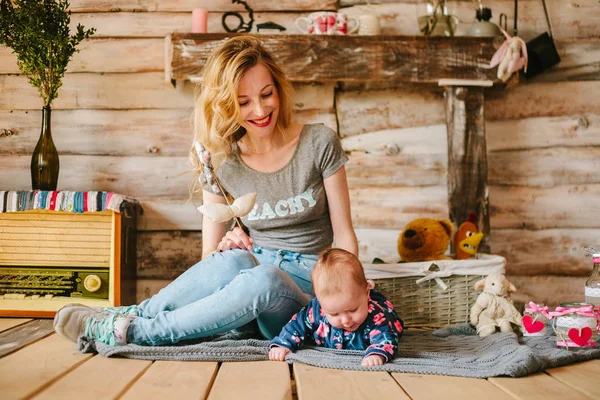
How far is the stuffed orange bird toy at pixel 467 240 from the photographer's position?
7.68ft

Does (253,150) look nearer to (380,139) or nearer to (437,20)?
(380,139)

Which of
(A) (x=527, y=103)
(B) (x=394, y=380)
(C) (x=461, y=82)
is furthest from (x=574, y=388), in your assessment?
(A) (x=527, y=103)

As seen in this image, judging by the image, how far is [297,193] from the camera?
6.14ft

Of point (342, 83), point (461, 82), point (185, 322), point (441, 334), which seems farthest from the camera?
point (342, 83)

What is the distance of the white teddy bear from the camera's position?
1904 millimetres

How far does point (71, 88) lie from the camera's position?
2730 millimetres

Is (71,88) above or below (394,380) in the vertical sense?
above

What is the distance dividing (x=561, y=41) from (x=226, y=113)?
5.61 ft

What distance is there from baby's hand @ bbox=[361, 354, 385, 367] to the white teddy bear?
22.9 inches

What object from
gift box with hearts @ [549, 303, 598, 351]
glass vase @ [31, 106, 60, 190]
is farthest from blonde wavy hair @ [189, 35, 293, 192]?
gift box with hearts @ [549, 303, 598, 351]

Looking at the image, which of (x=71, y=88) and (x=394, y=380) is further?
(x=71, y=88)

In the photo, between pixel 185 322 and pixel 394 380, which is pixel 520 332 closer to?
pixel 394 380

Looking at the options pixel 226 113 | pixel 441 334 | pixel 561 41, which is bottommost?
pixel 441 334

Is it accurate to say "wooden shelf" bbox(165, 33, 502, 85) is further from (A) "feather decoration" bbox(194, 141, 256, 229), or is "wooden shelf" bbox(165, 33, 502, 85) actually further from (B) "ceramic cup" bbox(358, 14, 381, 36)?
(A) "feather decoration" bbox(194, 141, 256, 229)
